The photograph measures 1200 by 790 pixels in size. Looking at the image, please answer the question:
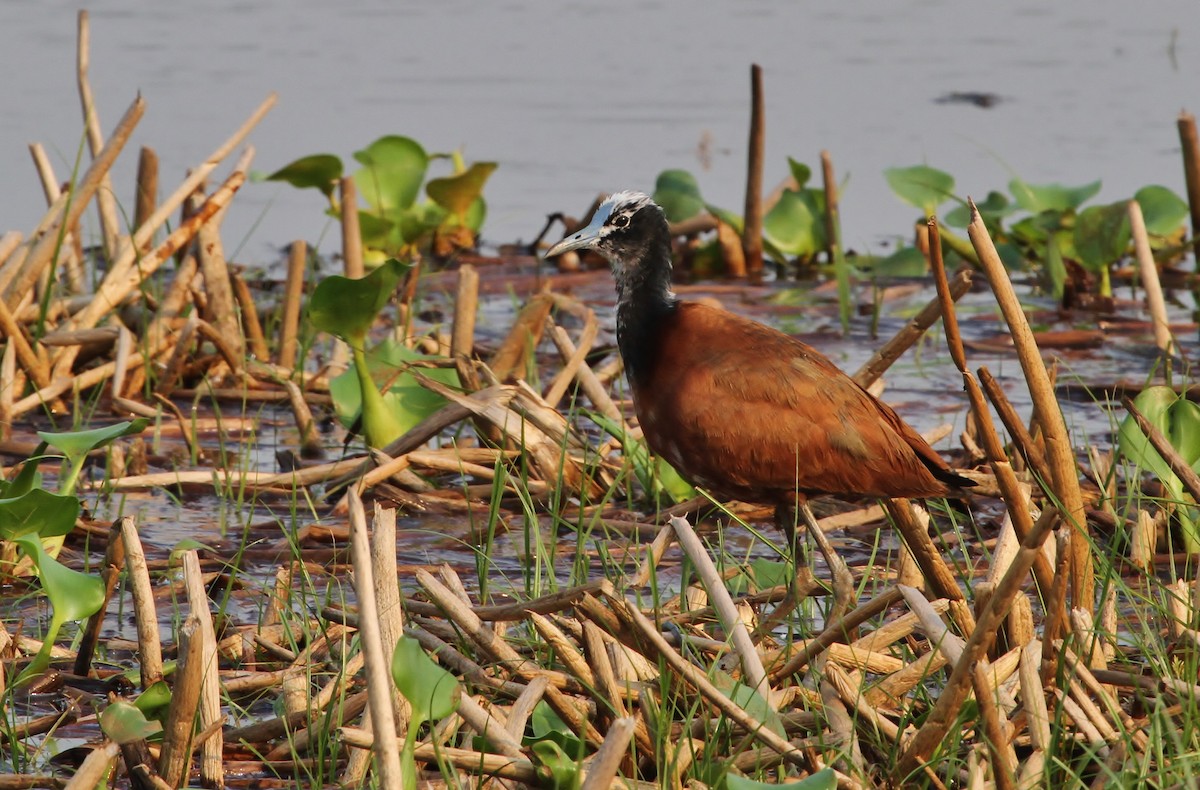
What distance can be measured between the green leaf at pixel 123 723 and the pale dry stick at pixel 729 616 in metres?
0.93

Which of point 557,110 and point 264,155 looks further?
point 557,110

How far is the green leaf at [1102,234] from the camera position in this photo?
22.9 ft

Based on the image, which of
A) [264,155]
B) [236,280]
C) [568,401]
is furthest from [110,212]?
[264,155]

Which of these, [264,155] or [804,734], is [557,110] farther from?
[804,734]

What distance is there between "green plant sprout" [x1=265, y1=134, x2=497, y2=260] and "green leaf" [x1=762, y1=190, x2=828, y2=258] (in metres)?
1.39

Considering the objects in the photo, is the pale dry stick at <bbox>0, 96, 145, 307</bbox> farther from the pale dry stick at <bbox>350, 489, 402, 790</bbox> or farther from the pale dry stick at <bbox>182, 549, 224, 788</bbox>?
the pale dry stick at <bbox>350, 489, 402, 790</bbox>

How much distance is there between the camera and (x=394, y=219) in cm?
762

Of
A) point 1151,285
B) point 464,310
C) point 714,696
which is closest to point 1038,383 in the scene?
point 714,696

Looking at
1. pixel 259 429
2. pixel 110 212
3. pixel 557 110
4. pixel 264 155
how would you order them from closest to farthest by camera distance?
pixel 259 429 → pixel 110 212 → pixel 264 155 → pixel 557 110

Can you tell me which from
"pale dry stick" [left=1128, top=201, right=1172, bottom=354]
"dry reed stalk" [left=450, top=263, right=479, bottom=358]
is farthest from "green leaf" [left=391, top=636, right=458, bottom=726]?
"pale dry stick" [left=1128, top=201, right=1172, bottom=354]

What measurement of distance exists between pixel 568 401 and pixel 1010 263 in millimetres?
2878

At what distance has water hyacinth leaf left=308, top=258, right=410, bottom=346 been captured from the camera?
436 cm

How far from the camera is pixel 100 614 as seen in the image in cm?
326

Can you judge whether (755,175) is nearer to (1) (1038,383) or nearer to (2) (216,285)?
(2) (216,285)
